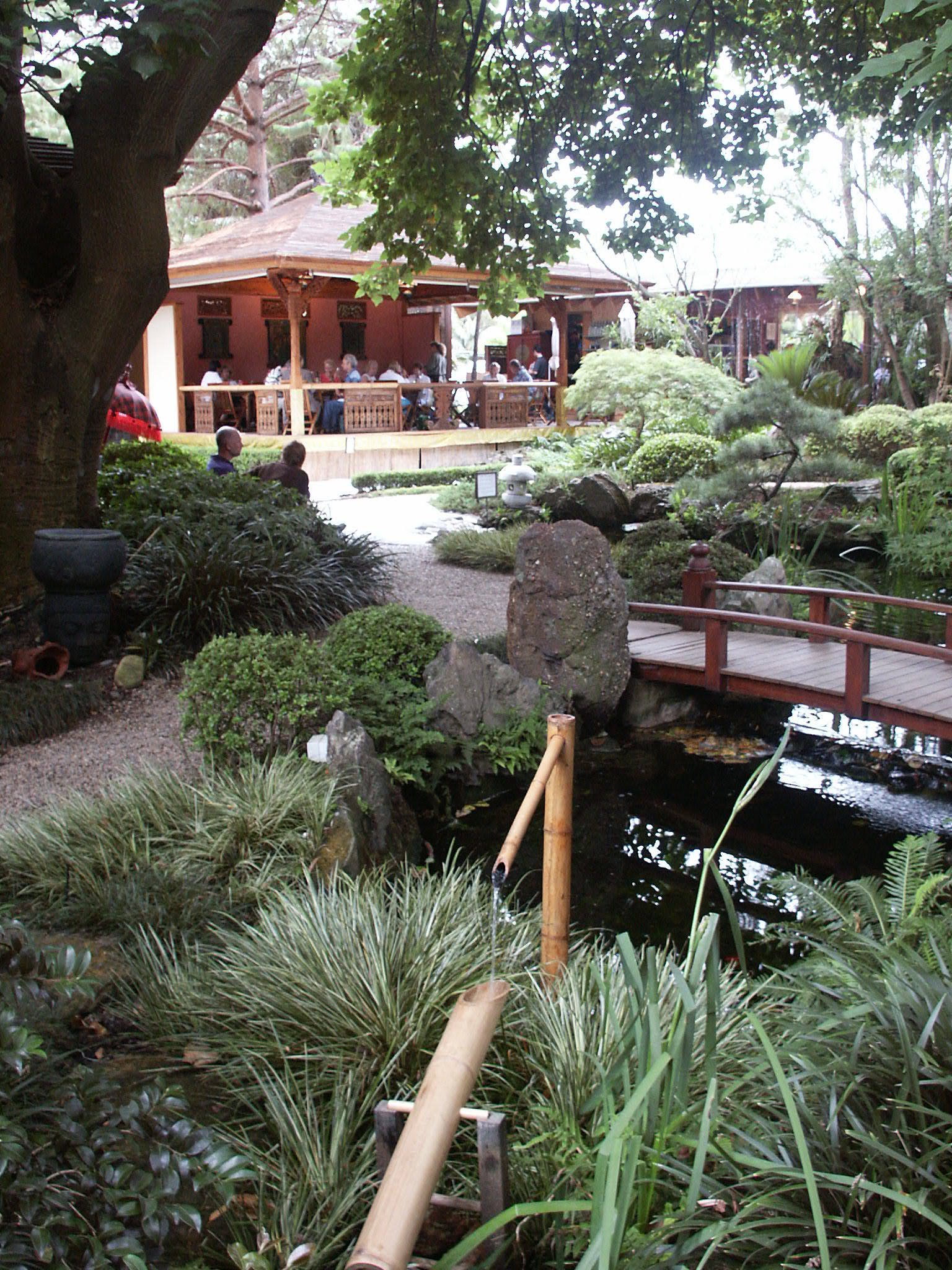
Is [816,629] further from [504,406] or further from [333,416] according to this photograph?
[504,406]

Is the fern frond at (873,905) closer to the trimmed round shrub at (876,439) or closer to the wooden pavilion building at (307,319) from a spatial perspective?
the trimmed round shrub at (876,439)

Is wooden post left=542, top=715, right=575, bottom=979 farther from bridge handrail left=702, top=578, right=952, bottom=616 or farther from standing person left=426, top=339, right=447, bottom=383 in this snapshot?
standing person left=426, top=339, right=447, bottom=383

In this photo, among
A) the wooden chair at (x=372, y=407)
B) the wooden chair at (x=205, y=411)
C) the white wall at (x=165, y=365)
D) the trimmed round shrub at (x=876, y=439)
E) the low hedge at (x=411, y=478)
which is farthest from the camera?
the white wall at (x=165, y=365)

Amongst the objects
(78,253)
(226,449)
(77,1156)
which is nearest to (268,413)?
(226,449)

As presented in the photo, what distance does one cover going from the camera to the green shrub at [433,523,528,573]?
39.4 ft

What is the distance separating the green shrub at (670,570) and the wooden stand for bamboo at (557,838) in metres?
6.92

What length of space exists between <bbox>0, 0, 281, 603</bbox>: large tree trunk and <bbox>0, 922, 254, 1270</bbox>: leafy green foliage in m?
6.10

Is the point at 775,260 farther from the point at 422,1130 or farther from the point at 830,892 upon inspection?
the point at 422,1130

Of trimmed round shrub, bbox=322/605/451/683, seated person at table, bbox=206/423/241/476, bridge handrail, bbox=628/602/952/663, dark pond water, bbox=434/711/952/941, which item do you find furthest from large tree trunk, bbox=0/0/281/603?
bridge handrail, bbox=628/602/952/663

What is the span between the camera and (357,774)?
5.83 m

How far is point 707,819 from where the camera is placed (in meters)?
6.82

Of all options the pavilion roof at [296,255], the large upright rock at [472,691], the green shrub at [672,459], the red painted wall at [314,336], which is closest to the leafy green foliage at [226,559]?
the large upright rock at [472,691]

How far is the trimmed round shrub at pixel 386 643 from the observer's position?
731 cm

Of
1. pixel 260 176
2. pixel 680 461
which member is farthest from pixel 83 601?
pixel 260 176
